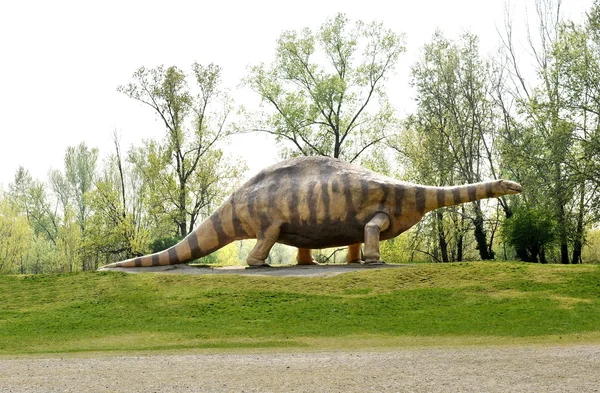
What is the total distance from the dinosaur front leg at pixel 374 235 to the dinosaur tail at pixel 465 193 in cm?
168

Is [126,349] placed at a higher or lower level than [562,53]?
lower

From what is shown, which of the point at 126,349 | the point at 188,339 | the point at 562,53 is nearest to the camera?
the point at 126,349

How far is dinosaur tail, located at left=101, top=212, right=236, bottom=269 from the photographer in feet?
83.3

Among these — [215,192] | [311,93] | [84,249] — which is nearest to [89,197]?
[84,249]

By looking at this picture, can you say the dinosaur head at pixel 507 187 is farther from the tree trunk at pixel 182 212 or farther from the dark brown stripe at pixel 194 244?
the tree trunk at pixel 182 212

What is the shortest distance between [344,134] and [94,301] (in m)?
27.3

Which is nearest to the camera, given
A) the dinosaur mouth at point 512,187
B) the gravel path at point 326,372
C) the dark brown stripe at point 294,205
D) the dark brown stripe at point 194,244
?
the gravel path at point 326,372

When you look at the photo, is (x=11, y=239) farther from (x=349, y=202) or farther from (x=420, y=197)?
(x=420, y=197)

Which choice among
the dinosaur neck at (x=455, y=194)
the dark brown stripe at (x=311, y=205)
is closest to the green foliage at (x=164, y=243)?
the dark brown stripe at (x=311, y=205)

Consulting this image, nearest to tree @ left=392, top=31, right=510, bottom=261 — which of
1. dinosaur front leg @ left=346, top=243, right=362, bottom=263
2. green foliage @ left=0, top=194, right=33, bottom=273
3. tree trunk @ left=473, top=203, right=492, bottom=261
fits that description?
tree trunk @ left=473, top=203, right=492, bottom=261

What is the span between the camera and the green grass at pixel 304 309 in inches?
559

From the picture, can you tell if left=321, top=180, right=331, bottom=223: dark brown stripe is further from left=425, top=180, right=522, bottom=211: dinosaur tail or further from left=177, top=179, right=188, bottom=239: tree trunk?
left=177, top=179, right=188, bottom=239: tree trunk

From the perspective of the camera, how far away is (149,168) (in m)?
42.9

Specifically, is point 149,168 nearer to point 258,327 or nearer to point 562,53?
point 562,53
